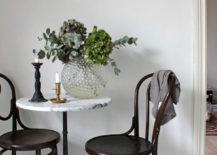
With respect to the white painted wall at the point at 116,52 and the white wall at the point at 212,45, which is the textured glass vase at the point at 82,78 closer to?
the white painted wall at the point at 116,52

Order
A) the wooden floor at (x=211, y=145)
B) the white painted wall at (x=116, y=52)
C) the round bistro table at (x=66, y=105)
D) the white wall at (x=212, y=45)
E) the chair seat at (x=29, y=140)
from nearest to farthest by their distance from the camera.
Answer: the round bistro table at (x=66, y=105) < the chair seat at (x=29, y=140) < the white painted wall at (x=116, y=52) < the wooden floor at (x=211, y=145) < the white wall at (x=212, y=45)

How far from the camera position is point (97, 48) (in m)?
1.46

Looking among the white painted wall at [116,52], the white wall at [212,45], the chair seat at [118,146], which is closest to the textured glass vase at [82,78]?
the chair seat at [118,146]

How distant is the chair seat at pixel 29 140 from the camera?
1444 millimetres

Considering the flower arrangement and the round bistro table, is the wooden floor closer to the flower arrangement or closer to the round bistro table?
the round bistro table

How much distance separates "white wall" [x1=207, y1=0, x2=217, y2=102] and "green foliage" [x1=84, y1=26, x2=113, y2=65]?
414 cm

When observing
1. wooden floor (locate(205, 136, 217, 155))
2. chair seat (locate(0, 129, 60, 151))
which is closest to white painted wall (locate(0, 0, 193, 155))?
chair seat (locate(0, 129, 60, 151))

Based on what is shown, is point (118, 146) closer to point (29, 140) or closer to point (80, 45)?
point (29, 140)

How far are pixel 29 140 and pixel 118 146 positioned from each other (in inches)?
21.3

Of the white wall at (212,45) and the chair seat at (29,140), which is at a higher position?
the white wall at (212,45)

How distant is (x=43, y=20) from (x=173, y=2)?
3.47 ft

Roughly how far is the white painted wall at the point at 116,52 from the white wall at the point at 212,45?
3292 millimetres

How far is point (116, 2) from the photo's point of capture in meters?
2.01

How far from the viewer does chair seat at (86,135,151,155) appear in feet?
4.53
